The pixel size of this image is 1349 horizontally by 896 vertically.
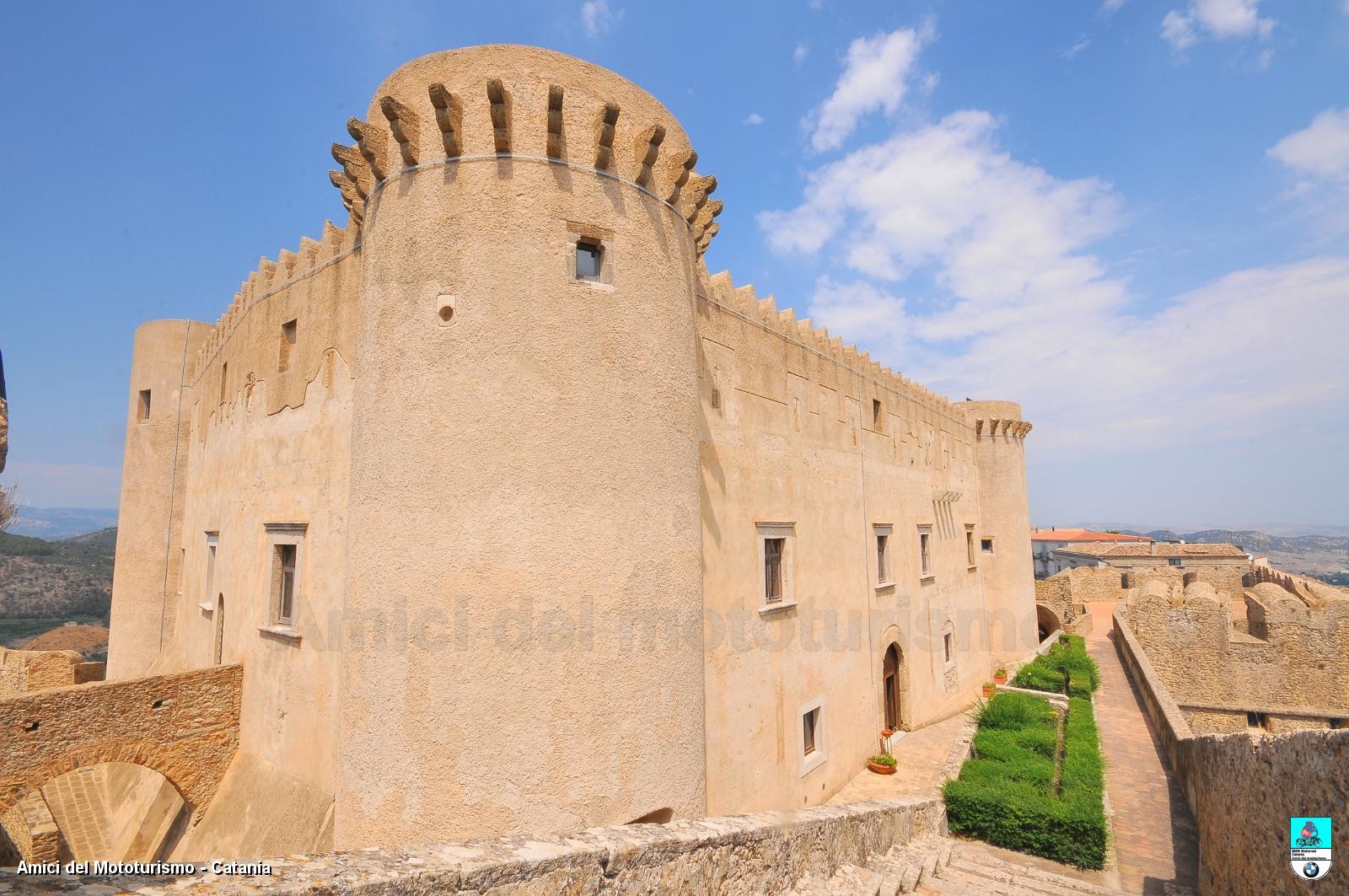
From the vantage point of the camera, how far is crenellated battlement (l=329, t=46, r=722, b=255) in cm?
658

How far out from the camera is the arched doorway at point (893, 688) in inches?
571

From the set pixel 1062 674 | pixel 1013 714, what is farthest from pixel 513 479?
pixel 1062 674

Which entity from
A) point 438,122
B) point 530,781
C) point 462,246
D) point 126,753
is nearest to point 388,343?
point 462,246

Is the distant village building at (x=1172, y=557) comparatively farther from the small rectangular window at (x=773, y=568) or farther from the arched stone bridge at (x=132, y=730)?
the arched stone bridge at (x=132, y=730)

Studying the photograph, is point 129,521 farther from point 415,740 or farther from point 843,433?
point 843,433

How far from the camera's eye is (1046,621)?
2995 centimetres

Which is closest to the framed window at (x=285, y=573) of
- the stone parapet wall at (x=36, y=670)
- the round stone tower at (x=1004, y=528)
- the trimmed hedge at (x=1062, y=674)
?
the stone parapet wall at (x=36, y=670)

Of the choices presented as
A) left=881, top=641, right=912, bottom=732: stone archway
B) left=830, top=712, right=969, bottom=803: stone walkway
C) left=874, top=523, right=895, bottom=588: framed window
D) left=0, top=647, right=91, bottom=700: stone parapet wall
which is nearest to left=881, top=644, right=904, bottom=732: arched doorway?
left=881, top=641, right=912, bottom=732: stone archway

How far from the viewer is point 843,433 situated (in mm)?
13164

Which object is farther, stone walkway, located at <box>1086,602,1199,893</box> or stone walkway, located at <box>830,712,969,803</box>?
stone walkway, located at <box>830,712,969,803</box>

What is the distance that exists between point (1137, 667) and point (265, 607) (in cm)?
2131

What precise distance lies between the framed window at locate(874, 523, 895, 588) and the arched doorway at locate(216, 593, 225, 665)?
11446mm

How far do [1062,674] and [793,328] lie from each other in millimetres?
13211

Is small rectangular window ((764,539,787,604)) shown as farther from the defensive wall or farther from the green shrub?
the green shrub
